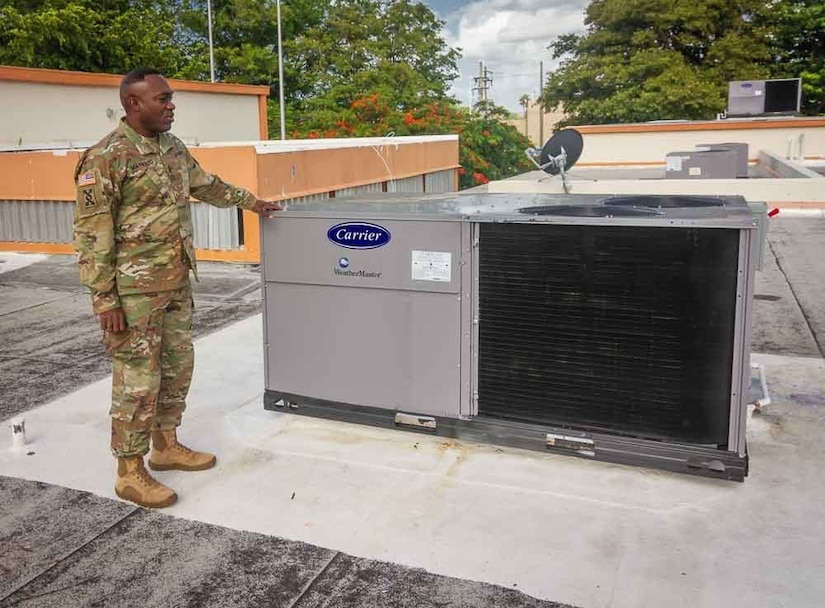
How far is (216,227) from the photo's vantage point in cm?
1098

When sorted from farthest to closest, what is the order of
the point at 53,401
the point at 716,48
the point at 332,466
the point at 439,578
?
the point at 716,48 < the point at 53,401 < the point at 332,466 < the point at 439,578

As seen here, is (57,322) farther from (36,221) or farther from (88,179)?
(36,221)

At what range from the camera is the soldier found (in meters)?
3.45

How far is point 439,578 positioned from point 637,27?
37.0 m

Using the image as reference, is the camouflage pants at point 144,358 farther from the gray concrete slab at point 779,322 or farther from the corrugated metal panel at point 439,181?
the corrugated metal panel at point 439,181

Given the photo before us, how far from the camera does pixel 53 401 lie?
517 centimetres

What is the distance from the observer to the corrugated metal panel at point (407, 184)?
54.0 ft

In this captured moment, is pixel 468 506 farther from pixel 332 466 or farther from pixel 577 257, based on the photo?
pixel 577 257

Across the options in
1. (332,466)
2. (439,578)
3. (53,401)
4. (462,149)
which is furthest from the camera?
(462,149)

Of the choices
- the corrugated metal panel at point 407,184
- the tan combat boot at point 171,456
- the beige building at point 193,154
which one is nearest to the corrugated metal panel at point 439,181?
the beige building at point 193,154

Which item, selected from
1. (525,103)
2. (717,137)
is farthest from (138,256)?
(525,103)

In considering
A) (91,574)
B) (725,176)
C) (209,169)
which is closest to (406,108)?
(725,176)

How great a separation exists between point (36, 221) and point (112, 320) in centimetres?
966

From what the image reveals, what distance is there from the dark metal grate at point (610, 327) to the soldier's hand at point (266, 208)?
1.20 metres
